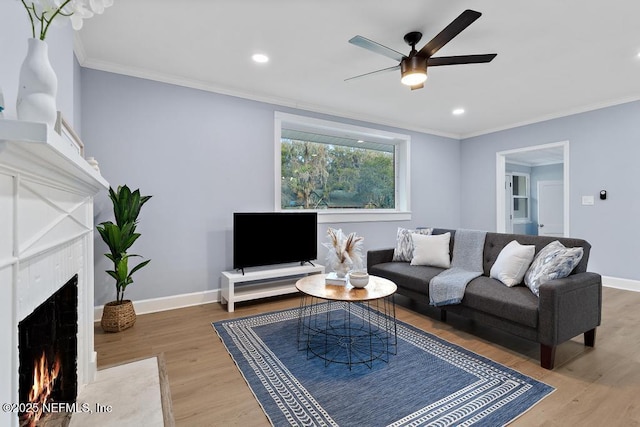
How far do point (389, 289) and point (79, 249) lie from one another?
2.07 m

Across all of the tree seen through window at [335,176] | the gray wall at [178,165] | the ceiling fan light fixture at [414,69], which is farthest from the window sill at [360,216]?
the ceiling fan light fixture at [414,69]

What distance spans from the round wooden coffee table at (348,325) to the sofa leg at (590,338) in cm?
154

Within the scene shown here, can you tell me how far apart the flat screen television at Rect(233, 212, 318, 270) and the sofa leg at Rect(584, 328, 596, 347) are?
2.74 metres

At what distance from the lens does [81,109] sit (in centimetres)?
300

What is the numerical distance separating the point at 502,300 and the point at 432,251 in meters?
1.14

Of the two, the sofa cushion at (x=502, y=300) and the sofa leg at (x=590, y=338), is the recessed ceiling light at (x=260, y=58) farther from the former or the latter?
the sofa leg at (x=590, y=338)

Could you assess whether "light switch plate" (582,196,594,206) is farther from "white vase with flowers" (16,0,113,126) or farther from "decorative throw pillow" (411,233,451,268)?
"white vase with flowers" (16,0,113,126)

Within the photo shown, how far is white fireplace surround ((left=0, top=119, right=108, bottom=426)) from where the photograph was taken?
29.7 inches

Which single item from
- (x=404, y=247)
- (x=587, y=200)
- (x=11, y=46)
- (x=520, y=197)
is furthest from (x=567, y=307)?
(x=520, y=197)

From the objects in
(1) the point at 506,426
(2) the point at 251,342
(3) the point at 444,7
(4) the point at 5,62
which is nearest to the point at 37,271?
(4) the point at 5,62

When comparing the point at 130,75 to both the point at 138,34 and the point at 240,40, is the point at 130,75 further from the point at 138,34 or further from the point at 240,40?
the point at 240,40

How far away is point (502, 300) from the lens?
7.89 feet

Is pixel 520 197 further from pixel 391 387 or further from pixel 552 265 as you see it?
pixel 391 387

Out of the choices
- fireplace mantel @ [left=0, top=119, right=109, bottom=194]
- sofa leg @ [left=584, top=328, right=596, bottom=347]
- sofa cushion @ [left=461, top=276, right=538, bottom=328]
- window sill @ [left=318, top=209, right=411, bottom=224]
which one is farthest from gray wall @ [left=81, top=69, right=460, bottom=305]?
sofa leg @ [left=584, top=328, right=596, bottom=347]
